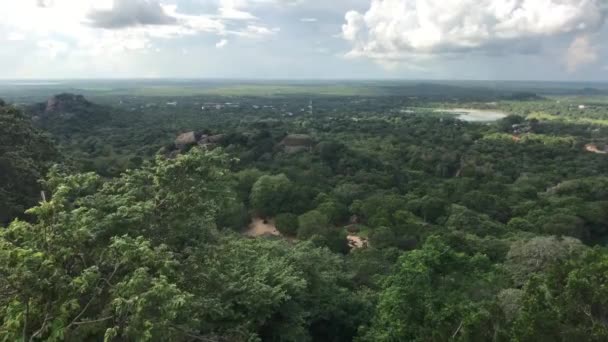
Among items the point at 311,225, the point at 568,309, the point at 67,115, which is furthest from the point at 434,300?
the point at 67,115

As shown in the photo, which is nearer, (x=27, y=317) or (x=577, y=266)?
(x=27, y=317)

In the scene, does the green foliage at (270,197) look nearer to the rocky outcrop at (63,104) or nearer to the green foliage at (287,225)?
the green foliage at (287,225)

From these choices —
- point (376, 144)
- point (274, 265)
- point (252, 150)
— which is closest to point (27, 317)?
point (274, 265)

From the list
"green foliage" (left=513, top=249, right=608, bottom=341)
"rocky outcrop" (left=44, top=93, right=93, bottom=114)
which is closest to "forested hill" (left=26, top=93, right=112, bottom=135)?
"rocky outcrop" (left=44, top=93, right=93, bottom=114)

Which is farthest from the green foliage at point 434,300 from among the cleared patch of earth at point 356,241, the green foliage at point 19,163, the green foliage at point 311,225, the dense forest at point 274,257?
the green foliage at point 311,225

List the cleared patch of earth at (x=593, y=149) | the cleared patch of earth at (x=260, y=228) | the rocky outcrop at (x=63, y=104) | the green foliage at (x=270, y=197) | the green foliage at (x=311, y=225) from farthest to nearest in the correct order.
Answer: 1. the rocky outcrop at (x=63, y=104)
2. the cleared patch of earth at (x=593, y=149)
3. the green foliage at (x=270, y=197)
4. the cleared patch of earth at (x=260, y=228)
5. the green foliage at (x=311, y=225)

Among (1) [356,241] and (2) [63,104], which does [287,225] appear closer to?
(1) [356,241]

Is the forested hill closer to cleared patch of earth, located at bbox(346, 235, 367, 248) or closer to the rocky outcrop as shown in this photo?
the rocky outcrop

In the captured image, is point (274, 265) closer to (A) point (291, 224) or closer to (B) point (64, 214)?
(B) point (64, 214)
